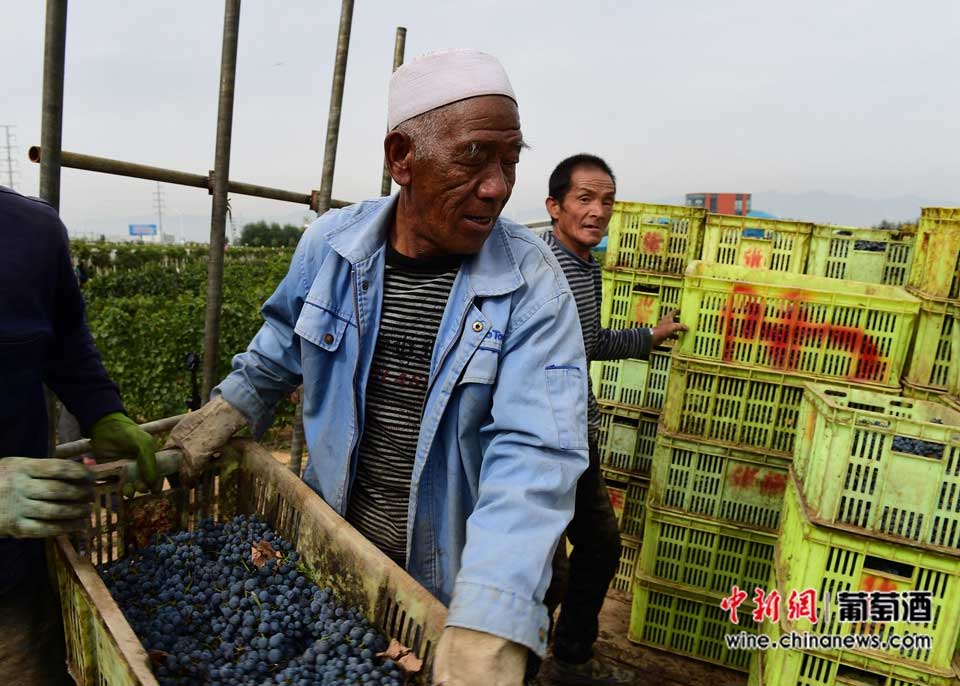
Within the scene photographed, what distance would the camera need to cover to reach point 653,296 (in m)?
3.65

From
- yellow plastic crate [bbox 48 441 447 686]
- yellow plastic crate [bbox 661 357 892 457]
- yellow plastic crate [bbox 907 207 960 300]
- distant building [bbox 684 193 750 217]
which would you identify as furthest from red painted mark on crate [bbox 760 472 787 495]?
distant building [bbox 684 193 750 217]

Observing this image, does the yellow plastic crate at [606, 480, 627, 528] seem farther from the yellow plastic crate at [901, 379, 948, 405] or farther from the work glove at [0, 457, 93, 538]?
the work glove at [0, 457, 93, 538]

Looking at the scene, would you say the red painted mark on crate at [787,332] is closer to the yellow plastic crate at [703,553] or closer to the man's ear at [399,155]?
the yellow plastic crate at [703,553]

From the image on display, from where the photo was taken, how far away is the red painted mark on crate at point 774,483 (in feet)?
9.91

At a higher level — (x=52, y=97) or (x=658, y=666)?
(x=52, y=97)

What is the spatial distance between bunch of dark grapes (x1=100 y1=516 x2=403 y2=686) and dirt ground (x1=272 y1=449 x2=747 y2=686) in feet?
7.42

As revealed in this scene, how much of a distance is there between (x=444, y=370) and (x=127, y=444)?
0.96 m

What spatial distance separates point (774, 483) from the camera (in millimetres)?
3033

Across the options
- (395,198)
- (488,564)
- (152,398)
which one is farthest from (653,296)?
(152,398)

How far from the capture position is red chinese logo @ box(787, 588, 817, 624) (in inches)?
88.7

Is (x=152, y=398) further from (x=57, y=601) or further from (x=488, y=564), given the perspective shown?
(x=488, y=564)

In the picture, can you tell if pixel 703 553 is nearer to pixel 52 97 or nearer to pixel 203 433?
pixel 203 433

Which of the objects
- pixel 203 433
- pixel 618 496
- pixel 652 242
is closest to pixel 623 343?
pixel 652 242

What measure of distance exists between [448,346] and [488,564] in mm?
568
